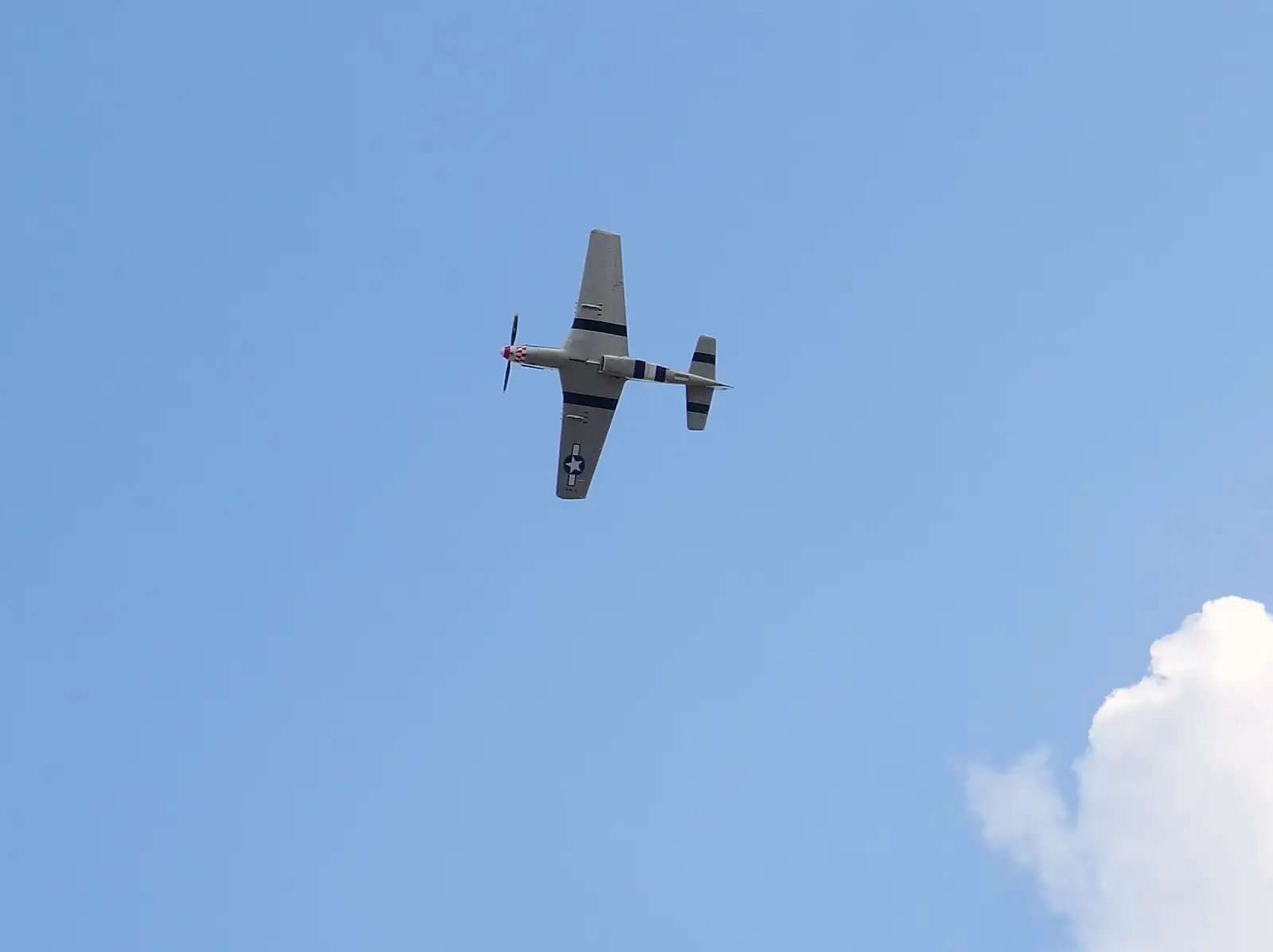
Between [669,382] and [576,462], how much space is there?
25.5 ft

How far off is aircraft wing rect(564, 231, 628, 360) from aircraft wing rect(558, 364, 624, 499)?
1451 mm

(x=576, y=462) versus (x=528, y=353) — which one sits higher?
(x=528, y=353)

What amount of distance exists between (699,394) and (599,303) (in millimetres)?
8419

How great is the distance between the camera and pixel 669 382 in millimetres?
88250

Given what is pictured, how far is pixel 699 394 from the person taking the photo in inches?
3506

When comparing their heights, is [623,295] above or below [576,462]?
above

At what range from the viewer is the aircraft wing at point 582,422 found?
88.0 metres

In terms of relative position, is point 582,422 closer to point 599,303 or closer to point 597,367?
point 597,367

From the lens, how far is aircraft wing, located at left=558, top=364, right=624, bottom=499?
289 feet

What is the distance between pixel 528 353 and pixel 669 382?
887 cm

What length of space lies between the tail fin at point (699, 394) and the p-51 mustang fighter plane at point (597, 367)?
49 mm

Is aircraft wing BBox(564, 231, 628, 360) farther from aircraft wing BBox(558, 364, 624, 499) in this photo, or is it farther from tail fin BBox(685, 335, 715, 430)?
tail fin BBox(685, 335, 715, 430)

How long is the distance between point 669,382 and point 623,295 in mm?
5964

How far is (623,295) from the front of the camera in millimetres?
87250
